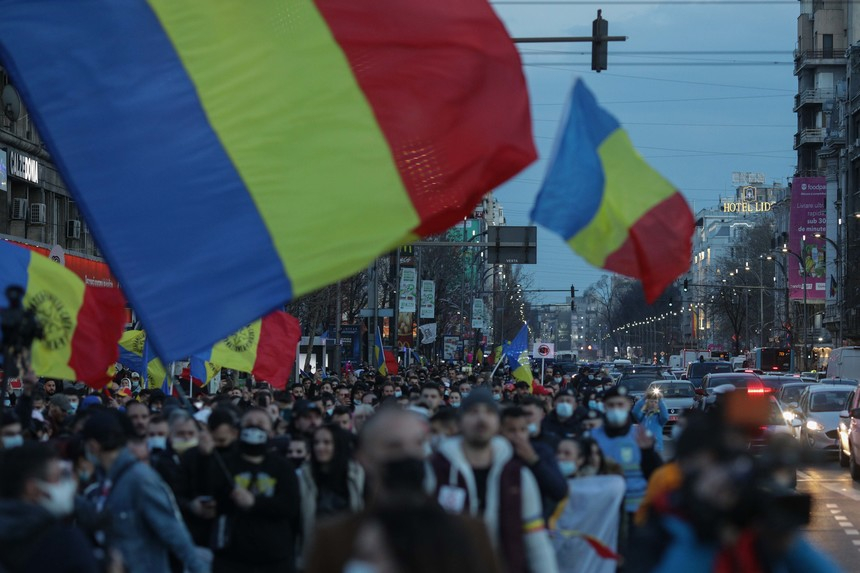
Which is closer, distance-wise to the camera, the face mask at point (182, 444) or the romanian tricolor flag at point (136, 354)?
the face mask at point (182, 444)

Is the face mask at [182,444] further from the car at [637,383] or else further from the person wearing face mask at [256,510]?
the car at [637,383]

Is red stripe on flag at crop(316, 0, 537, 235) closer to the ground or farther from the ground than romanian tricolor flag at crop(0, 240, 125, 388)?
farther from the ground

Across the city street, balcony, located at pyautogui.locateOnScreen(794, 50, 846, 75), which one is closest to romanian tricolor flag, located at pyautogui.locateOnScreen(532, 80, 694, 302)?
the city street

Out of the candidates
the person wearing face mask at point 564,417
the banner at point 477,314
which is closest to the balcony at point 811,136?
the banner at point 477,314

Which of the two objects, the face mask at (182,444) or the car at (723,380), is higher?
the car at (723,380)

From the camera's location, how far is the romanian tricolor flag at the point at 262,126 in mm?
8891

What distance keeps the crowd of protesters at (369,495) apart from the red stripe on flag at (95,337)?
0.40m

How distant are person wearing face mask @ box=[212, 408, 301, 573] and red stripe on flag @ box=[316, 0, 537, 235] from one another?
5.12 ft

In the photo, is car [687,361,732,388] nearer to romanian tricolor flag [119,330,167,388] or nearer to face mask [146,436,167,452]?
romanian tricolor flag [119,330,167,388]

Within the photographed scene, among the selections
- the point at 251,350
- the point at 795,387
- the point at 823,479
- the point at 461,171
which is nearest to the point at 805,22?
the point at 795,387

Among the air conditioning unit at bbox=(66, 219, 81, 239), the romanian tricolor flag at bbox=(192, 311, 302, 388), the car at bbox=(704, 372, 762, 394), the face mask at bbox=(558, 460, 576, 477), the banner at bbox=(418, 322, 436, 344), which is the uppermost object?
the air conditioning unit at bbox=(66, 219, 81, 239)

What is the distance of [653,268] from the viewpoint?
13.4 metres

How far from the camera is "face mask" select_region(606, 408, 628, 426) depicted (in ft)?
39.1

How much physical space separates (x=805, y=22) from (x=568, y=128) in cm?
11556
